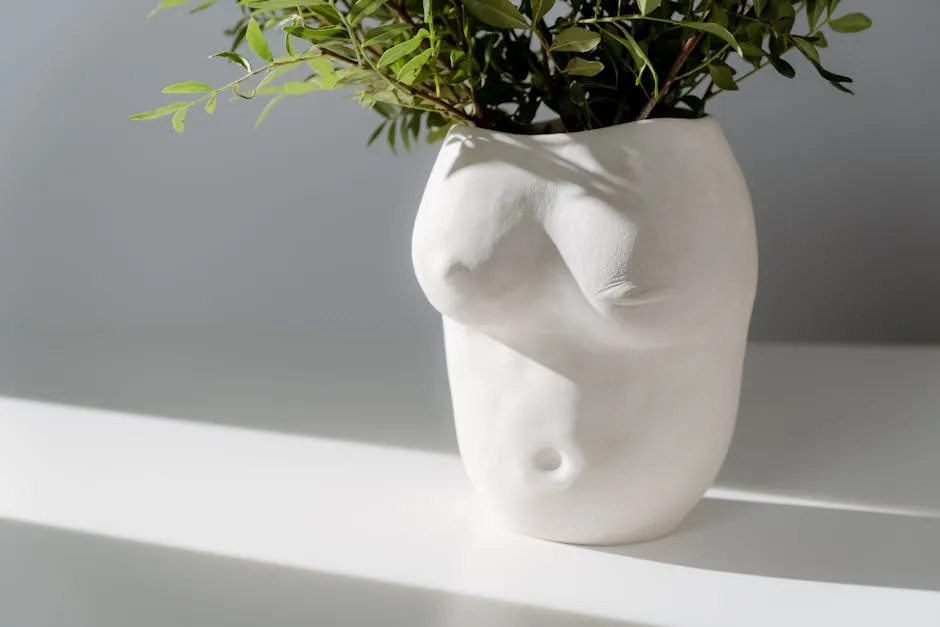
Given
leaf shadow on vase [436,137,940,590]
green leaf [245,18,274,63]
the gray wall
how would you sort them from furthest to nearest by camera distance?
the gray wall < leaf shadow on vase [436,137,940,590] < green leaf [245,18,274,63]

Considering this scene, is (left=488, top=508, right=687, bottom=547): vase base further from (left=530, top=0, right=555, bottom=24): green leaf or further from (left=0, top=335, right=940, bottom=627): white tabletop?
(left=530, top=0, right=555, bottom=24): green leaf

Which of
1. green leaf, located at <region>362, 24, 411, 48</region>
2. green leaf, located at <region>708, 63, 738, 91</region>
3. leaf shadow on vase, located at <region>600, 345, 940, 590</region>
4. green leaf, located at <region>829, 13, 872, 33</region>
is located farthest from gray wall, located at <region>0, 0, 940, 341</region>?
green leaf, located at <region>362, 24, 411, 48</region>

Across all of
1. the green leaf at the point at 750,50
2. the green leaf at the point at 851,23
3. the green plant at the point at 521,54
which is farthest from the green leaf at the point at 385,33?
the green leaf at the point at 851,23

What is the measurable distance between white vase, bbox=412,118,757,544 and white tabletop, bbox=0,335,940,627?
0.20ft

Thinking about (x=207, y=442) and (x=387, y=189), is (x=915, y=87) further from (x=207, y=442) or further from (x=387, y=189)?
(x=207, y=442)

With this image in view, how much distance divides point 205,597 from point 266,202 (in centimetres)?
94

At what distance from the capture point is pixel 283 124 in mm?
1547

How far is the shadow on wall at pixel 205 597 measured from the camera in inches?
26.2

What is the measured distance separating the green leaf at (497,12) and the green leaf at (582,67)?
0.17 ft

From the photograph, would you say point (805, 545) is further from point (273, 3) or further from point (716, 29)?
point (273, 3)

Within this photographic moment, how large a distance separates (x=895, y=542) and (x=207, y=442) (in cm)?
62

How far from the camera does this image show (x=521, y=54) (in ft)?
2.56

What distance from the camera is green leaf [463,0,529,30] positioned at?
2.14 feet

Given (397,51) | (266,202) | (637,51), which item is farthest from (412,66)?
(266,202)
